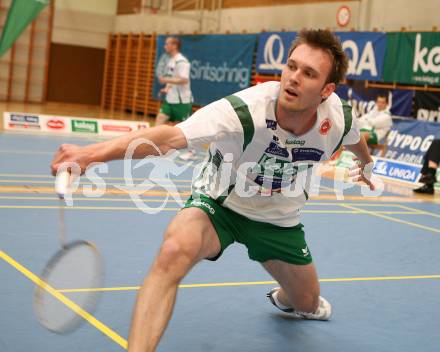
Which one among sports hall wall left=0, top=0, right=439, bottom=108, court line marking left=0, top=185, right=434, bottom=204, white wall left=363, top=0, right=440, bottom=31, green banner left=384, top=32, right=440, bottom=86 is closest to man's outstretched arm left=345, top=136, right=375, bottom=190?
court line marking left=0, top=185, right=434, bottom=204

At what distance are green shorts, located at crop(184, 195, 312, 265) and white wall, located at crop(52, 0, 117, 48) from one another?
83.1 feet

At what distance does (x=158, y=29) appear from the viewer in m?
25.4

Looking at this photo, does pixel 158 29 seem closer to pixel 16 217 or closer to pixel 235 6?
pixel 235 6

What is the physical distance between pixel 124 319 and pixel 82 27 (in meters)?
25.6

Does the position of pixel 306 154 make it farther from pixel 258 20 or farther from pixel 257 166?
pixel 258 20

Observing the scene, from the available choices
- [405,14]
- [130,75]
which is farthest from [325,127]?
[130,75]

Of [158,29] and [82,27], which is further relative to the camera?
[82,27]

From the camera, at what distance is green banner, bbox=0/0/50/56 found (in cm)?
1644

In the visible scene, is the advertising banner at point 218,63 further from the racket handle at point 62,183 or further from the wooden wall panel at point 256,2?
the racket handle at point 62,183

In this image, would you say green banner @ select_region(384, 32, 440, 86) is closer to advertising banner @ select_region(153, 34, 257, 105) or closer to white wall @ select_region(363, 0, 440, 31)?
white wall @ select_region(363, 0, 440, 31)

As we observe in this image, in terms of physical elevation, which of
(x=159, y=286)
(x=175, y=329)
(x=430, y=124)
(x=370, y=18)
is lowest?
(x=175, y=329)

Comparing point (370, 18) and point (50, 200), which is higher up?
point (370, 18)

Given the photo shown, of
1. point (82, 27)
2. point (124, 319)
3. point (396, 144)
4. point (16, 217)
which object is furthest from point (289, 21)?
point (124, 319)

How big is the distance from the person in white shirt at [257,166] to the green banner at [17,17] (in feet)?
45.9
